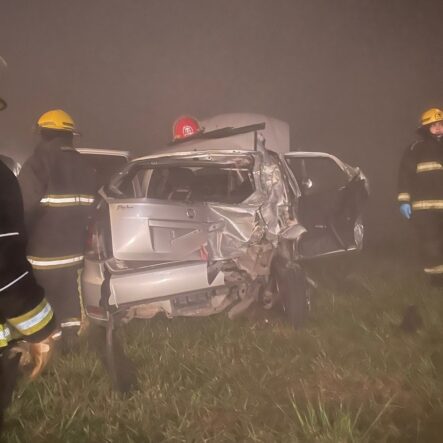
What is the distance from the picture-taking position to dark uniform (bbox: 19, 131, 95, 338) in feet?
13.1

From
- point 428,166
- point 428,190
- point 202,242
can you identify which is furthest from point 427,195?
point 202,242

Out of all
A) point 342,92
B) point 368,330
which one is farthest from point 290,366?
point 342,92

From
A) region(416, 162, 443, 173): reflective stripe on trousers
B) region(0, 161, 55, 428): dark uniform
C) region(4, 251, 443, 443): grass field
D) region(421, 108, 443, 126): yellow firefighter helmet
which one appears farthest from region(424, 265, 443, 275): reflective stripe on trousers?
region(0, 161, 55, 428): dark uniform

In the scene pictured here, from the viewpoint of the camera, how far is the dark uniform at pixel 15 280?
5.50 ft

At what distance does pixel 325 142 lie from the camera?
2430cm

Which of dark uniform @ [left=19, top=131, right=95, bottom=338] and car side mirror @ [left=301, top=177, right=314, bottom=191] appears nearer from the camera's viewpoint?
dark uniform @ [left=19, top=131, right=95, bottom=338]

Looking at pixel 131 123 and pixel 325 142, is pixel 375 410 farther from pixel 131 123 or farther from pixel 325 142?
pixel 131 123

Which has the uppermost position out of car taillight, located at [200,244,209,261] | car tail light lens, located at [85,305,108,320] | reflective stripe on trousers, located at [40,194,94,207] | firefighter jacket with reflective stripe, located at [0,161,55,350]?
firefighter jacket with reflective stripe, located at [0,161,55,350]

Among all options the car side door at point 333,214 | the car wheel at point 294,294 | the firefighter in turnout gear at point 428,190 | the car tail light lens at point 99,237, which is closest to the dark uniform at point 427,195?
the firefighter in turnout gear at point 428,190

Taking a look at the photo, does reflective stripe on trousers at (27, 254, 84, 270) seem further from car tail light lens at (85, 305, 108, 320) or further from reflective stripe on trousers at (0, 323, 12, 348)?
reflective stripe on trousers at (0, 323, 12, 348)

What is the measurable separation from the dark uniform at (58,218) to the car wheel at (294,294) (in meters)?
1.93

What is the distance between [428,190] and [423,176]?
0.60 feet

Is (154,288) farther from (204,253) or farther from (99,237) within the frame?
(99,237)

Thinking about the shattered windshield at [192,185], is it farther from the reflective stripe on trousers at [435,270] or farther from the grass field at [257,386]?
the reflective stripe on trousers at [435,270]
